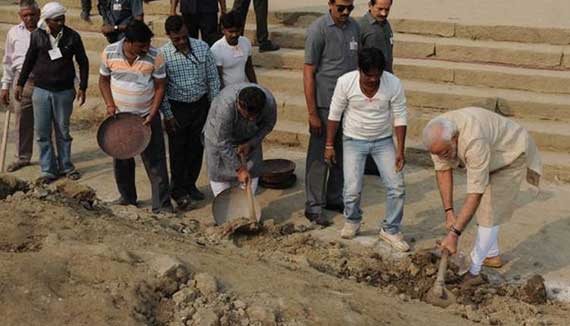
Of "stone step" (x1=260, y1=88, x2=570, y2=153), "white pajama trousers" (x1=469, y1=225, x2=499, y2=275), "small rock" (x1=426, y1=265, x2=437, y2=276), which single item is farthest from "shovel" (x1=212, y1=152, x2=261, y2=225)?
"stone step" (x1=260, y1=88, x2=570, y2=153)

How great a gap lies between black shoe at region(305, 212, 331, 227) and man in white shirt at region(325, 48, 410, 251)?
373 millimetres

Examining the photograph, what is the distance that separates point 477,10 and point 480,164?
6.09 meters

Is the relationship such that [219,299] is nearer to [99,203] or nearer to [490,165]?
[490,165]

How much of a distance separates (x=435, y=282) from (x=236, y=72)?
8.96 feet

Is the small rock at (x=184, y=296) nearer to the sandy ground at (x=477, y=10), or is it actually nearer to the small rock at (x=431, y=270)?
the small rock at (x=431, y=270)

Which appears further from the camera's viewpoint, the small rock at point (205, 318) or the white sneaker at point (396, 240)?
the white sneaker at point (396, 240)

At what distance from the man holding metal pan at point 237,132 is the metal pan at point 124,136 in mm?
529

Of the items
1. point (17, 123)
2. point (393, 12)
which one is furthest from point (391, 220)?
point (393, 12)

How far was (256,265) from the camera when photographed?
5.04 m

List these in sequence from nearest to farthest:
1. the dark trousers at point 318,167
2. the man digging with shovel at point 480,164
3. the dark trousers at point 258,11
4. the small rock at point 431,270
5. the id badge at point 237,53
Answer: the man digging with shovel at point 480,164 < the small rock at point 431,270 < the dark trousers at point 318,167 < the id badge at point 237,53 < the dark trousers at point 258,11

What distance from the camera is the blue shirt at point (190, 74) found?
663 centimetres

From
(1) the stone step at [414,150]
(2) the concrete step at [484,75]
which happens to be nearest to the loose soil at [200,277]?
(1) the stone step at [414,150]

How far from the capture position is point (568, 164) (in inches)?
301

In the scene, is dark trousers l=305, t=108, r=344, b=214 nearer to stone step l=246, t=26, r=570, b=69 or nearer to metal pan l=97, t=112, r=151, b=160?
metal pan l=97, t=112, r=151, b=160
